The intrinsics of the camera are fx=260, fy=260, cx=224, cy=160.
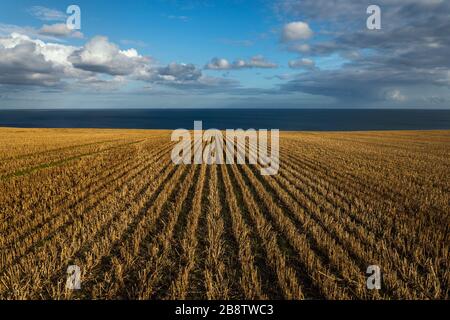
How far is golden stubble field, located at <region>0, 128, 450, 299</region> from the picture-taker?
4.99 m

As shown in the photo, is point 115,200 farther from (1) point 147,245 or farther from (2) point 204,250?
(2) point 204,250

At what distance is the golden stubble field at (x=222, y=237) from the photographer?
16.4 feet

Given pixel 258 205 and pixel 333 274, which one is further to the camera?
pixel 258 205

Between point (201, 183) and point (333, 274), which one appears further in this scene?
point (201, 183)

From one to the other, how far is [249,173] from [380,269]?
10382 millimetres

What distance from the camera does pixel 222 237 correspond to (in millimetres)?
7223

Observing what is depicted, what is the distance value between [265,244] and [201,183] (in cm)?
679

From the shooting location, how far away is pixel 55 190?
11.6 meters

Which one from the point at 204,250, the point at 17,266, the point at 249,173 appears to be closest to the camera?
the point at 17,266

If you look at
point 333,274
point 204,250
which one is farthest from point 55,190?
point 333,274

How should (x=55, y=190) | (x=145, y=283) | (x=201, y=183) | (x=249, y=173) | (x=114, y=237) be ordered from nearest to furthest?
(x=145, y=283), (x=114, y=237), (x=55, y=190), (x=201, y=183), (x=249, y=173)

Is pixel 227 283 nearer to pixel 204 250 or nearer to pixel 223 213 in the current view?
pixel 204 250

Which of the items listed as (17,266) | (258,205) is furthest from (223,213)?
(17,266)

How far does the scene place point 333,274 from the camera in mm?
5418
